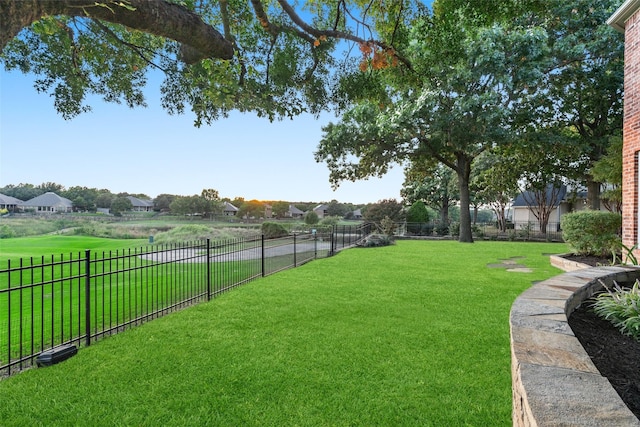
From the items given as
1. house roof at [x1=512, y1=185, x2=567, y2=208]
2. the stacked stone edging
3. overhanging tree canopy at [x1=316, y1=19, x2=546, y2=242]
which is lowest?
the stacked stone edging

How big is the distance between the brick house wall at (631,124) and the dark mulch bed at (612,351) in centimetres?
597

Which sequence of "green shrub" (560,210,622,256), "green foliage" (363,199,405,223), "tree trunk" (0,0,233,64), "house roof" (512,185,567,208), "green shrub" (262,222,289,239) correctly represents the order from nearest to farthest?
"tree trunk" (0,0,233,64) < "green shrub" (560,210,622,256) < "green shrub" (262,222,289,239) < "house roof" (512,185,567,208) < "green foliage" (363,199,405,223)

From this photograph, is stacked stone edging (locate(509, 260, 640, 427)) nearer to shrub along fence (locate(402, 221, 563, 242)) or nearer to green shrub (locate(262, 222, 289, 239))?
green shrub (locate(262, 222, 289, 239))

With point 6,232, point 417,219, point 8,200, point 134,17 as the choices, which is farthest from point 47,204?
point 417,219

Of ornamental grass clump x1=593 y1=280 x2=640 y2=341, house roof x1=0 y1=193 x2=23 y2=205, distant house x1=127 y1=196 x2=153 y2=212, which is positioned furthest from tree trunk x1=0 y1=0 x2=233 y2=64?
distant house x1=127 y1=196 x2=153 y2=212

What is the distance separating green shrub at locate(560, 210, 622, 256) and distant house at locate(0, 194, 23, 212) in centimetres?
1747

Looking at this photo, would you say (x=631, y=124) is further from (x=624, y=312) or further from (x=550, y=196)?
(x=550, y=196)

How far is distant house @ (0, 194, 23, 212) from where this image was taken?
11.8 m

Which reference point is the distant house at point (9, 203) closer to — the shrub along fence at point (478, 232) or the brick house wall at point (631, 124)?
the brick house wall at point (631, 124)

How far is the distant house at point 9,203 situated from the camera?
11.8 metres

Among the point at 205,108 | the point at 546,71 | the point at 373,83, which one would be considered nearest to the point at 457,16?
the point at 373,83

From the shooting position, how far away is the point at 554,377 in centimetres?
160

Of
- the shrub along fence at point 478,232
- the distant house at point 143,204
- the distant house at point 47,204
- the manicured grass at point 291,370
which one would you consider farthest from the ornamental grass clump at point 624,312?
the distant house at point 143,204

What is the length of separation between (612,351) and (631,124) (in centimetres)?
755
